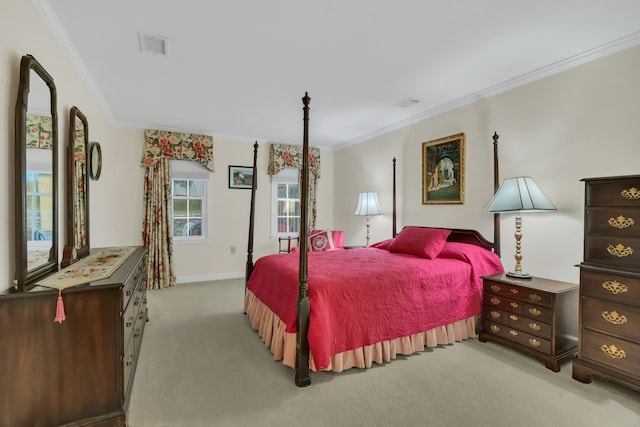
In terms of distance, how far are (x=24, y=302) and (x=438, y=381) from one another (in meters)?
2.50

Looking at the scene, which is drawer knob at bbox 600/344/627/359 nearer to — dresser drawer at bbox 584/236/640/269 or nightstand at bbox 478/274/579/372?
nightstand at bbox 478/274/579/372

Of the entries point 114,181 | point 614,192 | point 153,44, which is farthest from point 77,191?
point 614,192

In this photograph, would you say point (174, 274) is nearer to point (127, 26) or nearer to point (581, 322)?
point (127, 26)

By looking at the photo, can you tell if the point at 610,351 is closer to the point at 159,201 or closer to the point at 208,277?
the point at 208,277

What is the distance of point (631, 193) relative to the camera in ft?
6.68

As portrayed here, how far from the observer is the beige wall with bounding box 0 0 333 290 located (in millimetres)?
1633

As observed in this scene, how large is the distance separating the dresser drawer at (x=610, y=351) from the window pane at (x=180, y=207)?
203 inches

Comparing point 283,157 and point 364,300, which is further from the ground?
point 283,157

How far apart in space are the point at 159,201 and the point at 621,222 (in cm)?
524

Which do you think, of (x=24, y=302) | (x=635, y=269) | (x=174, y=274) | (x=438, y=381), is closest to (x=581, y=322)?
(x=635, y=269)

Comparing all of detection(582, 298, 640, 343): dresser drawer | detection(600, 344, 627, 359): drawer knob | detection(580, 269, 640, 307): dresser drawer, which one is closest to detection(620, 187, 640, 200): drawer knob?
detection(580, 269, 640, 307): dresser drawer

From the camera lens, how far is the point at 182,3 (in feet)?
6.64

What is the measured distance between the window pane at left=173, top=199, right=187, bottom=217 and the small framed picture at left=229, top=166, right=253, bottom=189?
80 cm

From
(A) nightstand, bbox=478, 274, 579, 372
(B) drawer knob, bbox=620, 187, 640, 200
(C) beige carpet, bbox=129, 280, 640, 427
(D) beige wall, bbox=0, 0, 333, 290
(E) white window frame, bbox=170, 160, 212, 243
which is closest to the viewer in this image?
(D) beige wall, bbox=0, 0, 333, 290
